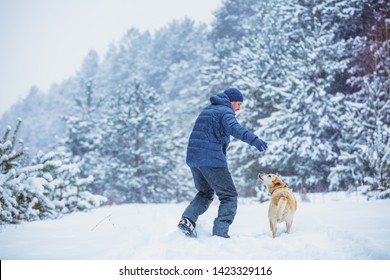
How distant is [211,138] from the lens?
141 inches

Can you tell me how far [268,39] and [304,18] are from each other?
149 cm

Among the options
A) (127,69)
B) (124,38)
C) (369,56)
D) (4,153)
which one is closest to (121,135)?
(369,56)

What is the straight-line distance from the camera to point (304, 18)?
42.1 ft

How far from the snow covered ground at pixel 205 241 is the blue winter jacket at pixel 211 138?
75 centimetres

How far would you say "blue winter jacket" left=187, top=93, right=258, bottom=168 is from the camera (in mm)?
3492

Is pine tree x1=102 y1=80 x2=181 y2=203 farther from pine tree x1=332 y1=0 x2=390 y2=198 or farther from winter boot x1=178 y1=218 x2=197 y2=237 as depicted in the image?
winter boot x1=178 y1=218 x2=197 y2=237

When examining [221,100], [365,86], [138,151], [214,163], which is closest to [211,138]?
[214,163]

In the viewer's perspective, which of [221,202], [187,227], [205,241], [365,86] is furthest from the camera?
[365,86]

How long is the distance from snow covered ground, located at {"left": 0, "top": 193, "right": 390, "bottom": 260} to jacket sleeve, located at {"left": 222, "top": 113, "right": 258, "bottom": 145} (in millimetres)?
961

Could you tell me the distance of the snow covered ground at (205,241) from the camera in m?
2.90

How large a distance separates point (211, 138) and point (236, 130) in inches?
12.8

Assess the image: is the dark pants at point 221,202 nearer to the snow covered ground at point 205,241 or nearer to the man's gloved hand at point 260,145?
the snow covered ground at point 205,241

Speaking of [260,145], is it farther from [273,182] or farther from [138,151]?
[138,151]

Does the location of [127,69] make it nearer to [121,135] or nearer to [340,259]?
[121,135]
